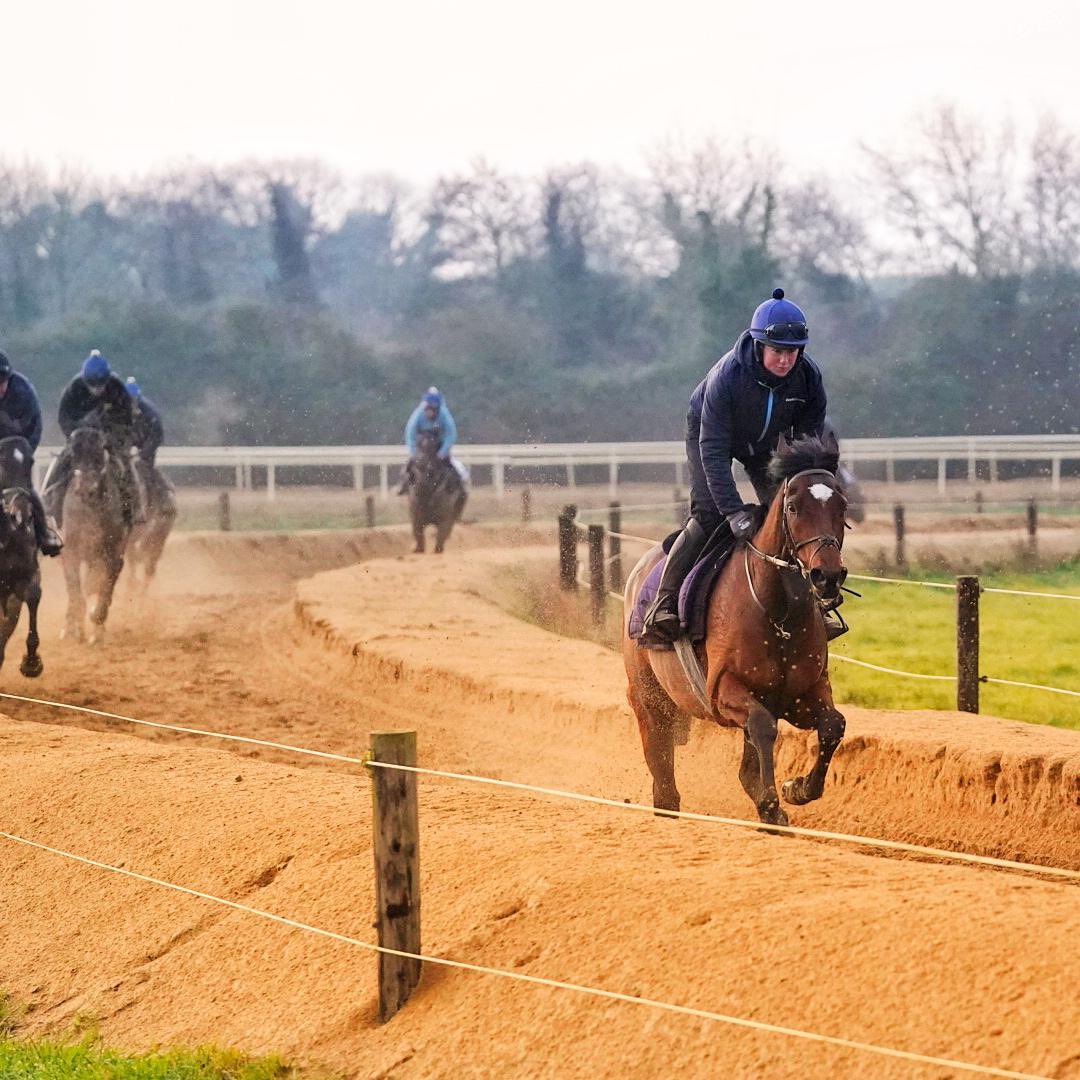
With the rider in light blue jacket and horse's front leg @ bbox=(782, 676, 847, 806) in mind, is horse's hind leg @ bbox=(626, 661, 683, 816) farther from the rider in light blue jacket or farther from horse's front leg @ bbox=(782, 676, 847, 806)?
the rider in light blue jacket

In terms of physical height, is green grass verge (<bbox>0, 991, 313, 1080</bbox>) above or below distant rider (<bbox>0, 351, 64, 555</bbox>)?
below

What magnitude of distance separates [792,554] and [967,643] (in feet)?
12.4

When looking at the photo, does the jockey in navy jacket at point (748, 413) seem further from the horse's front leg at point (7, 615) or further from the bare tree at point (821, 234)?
the bare tree at point (821, 234)

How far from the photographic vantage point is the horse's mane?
309 inches

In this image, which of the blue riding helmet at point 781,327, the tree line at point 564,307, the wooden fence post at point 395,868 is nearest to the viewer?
the wooden fence post at point 395,868

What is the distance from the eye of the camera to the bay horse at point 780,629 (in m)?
7.67

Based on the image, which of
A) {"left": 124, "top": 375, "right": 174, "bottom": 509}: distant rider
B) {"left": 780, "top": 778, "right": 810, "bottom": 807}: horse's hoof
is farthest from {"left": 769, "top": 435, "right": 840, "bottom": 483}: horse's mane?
{"left": 124, "top": 375, "right": 174, "bottom": 509}: distant rider

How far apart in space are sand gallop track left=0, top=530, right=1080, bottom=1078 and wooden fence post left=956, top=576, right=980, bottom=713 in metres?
0.43

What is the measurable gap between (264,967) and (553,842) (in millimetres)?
1303

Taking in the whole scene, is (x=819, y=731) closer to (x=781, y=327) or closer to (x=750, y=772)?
(x=750, y=772)

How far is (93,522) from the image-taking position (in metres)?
16.7

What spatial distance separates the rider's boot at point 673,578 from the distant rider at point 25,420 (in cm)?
677

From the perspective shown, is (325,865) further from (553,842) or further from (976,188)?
(976,188)

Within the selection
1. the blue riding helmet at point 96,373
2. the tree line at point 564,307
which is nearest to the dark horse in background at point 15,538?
the blue riding helmet at point 96,373
